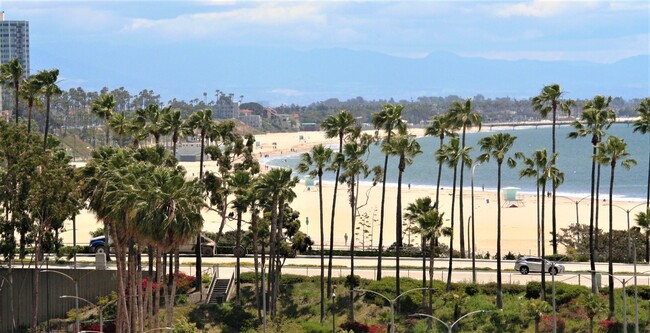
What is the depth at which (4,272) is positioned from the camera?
68625 mm

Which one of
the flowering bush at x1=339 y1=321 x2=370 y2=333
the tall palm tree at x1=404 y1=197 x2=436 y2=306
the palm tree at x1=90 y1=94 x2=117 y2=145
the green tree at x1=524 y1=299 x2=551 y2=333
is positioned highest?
the palm tree at x1=90 y1=94 x2=117 y2=145

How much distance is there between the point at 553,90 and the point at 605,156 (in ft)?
17.7

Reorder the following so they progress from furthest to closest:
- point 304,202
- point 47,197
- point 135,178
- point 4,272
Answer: point 304,202 → point 4,272 → point 47,197 → point 135,178

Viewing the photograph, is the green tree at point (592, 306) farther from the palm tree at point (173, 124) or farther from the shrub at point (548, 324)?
the palm tree at point (173, 124)

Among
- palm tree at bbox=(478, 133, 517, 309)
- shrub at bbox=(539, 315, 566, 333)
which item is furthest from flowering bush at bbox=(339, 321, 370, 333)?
shrub at bbox=(539, 315, 566, 333)

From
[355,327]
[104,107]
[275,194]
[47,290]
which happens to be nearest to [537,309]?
[355,327]

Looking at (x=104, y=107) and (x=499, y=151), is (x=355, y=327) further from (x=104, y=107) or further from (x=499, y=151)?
(x=104, y=107)

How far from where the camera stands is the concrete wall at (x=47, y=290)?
68125mm

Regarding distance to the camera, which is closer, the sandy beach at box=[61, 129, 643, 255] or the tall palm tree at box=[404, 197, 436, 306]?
the tall palm tree at box=[404, 197, 436, 306]

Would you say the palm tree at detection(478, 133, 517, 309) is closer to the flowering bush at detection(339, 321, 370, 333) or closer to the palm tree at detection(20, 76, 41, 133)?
the flowering bush at detection(339, 321, 370, 333)

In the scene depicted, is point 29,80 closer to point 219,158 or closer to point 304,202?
point 219,158

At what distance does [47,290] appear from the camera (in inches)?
2739

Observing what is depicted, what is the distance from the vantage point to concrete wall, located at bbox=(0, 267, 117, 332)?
68.1 metres

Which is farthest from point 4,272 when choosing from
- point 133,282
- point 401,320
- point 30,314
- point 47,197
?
point 401,320
